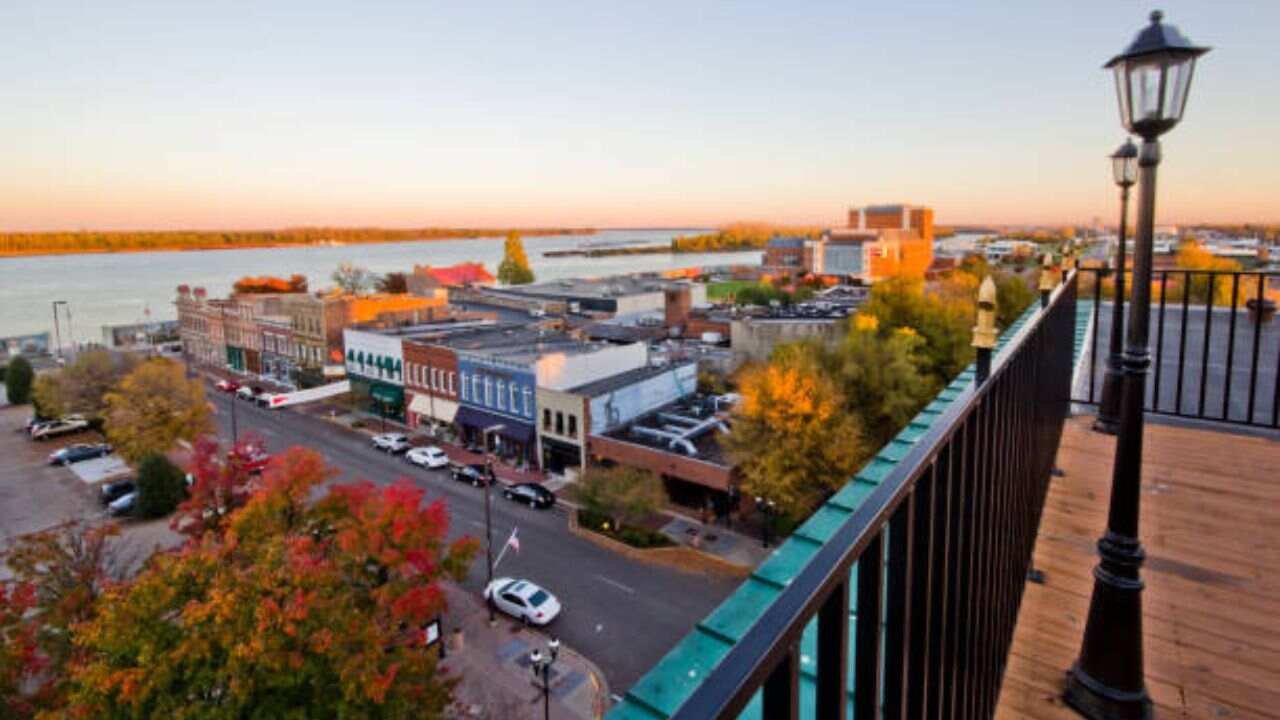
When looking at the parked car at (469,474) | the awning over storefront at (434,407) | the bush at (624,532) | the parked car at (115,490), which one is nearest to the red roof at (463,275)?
the awning over storefront at (434,407)

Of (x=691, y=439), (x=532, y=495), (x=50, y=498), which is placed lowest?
(x=50, y=498)

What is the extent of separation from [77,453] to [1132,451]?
4422 centimetres

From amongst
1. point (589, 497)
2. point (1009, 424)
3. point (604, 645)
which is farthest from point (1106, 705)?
point (589, 497)

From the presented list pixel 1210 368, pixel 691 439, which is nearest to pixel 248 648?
pixel 1210 368

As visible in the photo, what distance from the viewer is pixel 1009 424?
141 inches

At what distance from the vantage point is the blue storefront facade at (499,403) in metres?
31.4

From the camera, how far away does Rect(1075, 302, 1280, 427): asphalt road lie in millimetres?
10047

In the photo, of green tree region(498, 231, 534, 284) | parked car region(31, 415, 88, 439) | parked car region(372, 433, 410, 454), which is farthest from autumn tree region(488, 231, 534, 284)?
parked car region(372, 433, 410, 454)

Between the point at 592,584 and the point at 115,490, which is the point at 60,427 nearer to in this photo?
the point at 115,490

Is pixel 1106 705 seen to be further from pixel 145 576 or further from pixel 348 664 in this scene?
pixel 145 576

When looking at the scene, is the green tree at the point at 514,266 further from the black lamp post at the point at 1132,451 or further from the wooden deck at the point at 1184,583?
the black lamp post at the point at 1132,451

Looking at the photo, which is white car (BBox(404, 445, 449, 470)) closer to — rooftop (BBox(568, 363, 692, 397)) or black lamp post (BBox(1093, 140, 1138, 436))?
rooftop (BBox(568, 363, 692, 397))

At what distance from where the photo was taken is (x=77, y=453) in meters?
35.2

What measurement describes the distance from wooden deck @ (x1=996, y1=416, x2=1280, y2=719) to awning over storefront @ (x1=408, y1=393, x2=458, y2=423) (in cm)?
3188
